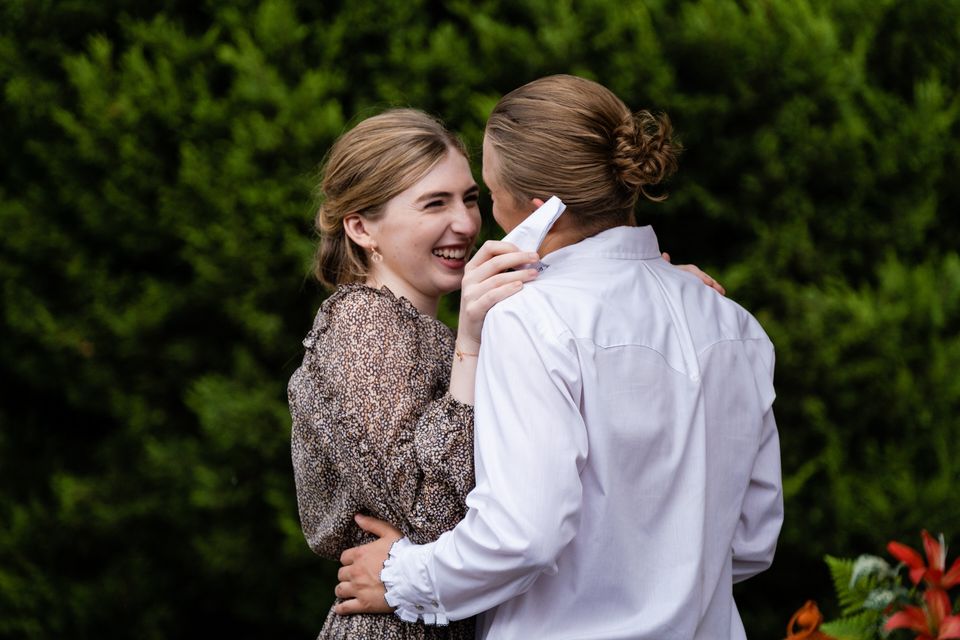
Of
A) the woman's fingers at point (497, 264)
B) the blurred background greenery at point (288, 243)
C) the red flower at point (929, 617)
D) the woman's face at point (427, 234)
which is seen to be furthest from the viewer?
the blurred background greenery at point (288, 243)

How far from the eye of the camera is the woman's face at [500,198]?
7.36ft

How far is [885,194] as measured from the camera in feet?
13.2

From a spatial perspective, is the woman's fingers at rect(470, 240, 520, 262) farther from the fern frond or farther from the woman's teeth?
the fern frond

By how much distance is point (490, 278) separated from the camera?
2135 mm

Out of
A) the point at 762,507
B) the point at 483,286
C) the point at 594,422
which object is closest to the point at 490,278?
the point at 483,286

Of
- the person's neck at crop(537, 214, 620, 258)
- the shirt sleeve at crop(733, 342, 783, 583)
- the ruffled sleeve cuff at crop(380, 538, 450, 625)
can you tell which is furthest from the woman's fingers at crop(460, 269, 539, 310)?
the shirt sleeve at crop(733, 342, 783, 583)

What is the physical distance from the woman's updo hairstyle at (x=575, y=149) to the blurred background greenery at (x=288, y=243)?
5.79ft

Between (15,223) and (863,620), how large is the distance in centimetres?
401

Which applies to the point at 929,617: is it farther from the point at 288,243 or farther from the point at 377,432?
the point at 288,243

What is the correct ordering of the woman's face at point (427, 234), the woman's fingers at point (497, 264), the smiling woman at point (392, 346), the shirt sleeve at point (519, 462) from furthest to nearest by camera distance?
1. the woman's face at point (427, 234)
2. the smiling woman at point (392, 346)
3. the woman's fingers at point (497, 264)
4. the shirt sleeve at point (519, 462)

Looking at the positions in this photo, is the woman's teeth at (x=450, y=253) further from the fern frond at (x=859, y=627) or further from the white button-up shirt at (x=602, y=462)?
the fern frond at (x=859, y=627)

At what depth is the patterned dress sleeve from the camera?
7.31ft

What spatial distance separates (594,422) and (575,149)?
525 mm

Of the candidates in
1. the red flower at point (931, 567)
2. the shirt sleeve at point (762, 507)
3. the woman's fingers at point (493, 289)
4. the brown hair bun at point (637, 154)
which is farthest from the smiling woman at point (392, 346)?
the red flower at point (931, 567)
